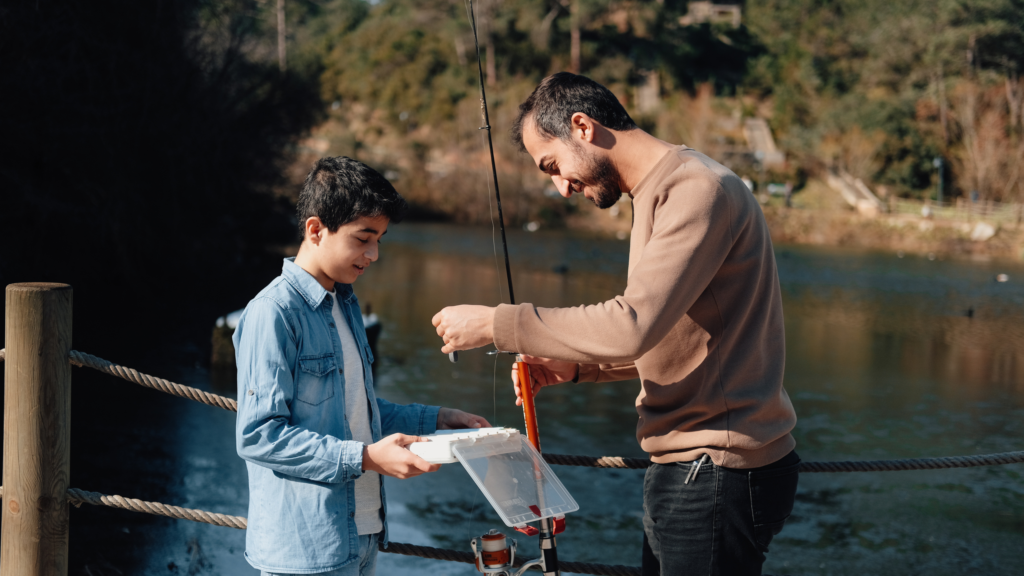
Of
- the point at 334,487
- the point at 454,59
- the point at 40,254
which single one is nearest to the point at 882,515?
the point at 334,487

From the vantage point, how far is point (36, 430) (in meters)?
2.30

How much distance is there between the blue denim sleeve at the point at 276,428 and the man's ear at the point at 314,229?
255mm

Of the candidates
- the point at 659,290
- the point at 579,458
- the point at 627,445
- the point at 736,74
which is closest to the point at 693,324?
the point at 659,290

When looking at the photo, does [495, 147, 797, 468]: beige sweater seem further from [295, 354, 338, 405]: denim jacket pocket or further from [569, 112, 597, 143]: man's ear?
[295, 354, 338, 405]: denim jacket pocket

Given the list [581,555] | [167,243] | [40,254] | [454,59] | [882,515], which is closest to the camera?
[581,555]

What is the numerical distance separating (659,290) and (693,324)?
0.16 meters

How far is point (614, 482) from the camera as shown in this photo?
8961mm

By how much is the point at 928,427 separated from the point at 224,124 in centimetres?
1280

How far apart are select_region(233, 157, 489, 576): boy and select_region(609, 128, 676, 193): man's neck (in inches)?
20.3

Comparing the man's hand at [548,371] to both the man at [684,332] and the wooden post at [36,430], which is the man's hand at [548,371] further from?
the wooden post at [36,430]

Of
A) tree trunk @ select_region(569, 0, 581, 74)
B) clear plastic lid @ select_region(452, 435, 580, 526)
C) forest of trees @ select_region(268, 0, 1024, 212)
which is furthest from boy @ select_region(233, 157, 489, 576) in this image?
tree trunk @ select_region(569, 0, 581, 74)

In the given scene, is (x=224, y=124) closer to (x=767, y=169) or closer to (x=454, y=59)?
(x=767, y=169)

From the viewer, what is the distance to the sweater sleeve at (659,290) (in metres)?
1.65

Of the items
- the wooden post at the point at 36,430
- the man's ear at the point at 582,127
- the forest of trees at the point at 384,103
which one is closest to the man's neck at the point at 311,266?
the man's ear at the point at 582,127
